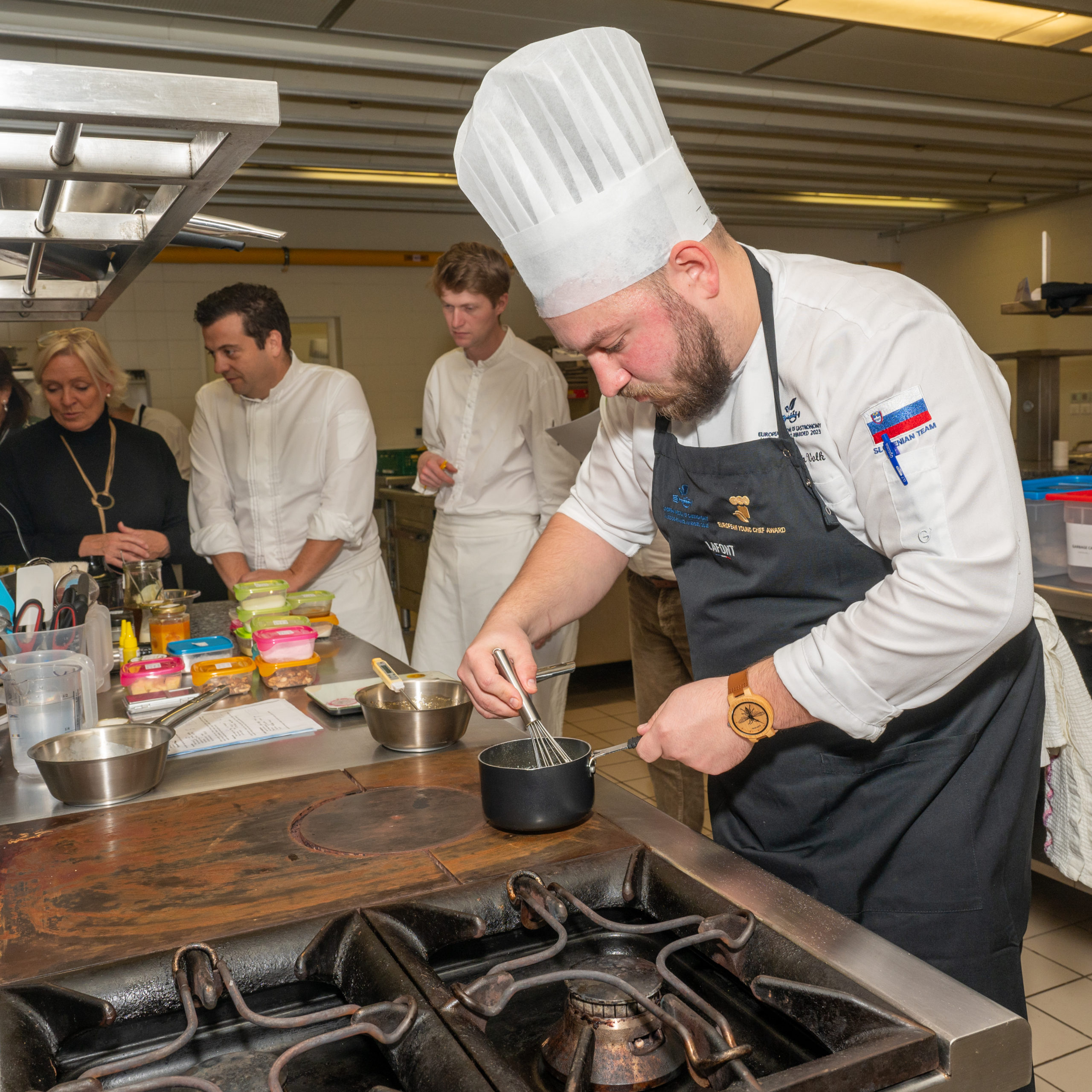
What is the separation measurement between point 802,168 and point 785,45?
8.31 ft

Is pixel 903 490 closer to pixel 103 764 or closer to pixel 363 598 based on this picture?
pixel 103 764

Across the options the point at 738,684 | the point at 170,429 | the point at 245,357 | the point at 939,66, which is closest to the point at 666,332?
the point at 738,684

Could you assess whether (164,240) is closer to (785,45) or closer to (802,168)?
(785,45)

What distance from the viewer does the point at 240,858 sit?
1.14 m

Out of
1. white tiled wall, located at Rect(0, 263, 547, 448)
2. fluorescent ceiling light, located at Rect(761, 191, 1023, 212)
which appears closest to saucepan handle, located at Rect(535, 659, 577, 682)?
white tiled wall, located at Rect(0, 263, 547, 448)

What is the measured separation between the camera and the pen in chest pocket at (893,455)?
107 centimetres

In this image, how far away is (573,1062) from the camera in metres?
0.73

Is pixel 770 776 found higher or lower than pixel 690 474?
lower

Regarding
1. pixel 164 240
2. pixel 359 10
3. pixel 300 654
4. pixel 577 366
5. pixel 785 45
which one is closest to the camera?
pixel 164 240

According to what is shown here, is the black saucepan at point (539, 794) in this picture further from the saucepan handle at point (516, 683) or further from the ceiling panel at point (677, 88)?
the ceiling panel at point (677, 88)

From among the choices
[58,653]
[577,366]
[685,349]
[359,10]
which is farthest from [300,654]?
[577,366]

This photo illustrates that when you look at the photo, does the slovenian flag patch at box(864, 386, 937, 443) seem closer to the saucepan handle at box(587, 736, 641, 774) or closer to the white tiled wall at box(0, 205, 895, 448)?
the saucepan handle at box(587, 736, 641, 774)

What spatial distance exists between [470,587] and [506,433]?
57 cm

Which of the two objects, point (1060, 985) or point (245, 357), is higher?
point (245, 357)
